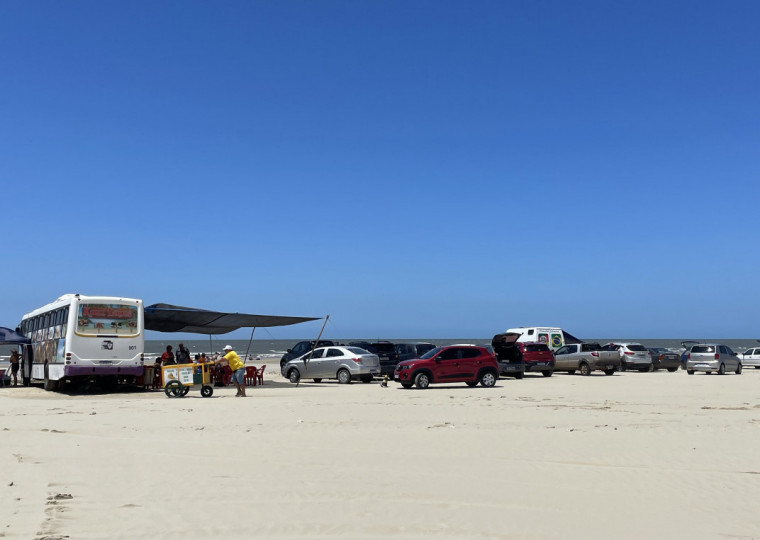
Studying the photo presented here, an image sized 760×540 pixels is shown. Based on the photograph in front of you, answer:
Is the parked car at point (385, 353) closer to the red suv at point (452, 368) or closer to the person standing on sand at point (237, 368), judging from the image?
the red suv at point (452, 368)

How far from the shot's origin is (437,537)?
6008 millimetres

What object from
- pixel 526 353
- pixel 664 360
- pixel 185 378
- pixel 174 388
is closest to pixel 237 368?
pixel 185 378

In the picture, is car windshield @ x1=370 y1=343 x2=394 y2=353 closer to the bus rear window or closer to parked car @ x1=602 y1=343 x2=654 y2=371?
the bus rear window

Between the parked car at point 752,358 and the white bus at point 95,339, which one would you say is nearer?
the white bus at point 95,339

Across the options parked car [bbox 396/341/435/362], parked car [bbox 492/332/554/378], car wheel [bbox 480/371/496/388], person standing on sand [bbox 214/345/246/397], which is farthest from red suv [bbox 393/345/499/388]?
parked car [bbox 396/341/435/362]

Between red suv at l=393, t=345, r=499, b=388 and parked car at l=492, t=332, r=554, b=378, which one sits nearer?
red suv at l=393, t=345, r=499, b=388

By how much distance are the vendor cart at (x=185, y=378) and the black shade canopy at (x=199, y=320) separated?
3976 millimetres

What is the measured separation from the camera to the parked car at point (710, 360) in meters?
33.1

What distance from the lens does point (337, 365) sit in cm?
2730

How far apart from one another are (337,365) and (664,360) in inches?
759

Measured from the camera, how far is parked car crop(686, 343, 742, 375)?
3312 centimetres

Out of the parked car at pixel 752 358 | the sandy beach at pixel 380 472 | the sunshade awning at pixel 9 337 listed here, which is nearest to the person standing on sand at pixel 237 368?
the sandy beach at pixel 380 472

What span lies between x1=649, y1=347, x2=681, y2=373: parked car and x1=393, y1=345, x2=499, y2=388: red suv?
16464mm

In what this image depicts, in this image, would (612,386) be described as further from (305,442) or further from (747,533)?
(747,533)
